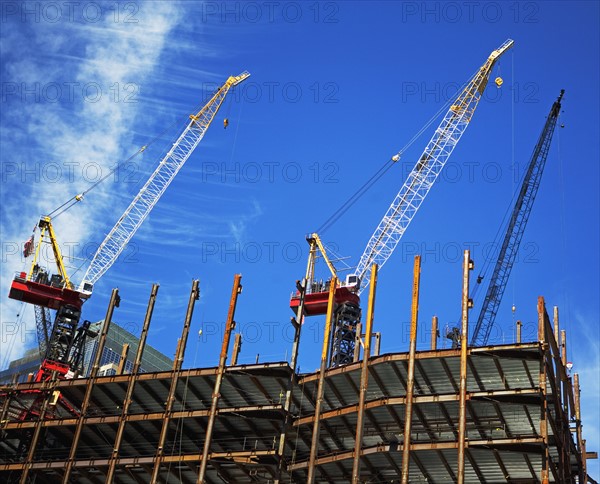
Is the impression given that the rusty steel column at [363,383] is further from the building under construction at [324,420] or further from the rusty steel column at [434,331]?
the rusty steel column at [434,331]

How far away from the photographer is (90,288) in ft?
388

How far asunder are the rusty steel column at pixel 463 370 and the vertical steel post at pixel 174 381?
20.1 m

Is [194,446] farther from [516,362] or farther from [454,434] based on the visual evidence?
[516,362]

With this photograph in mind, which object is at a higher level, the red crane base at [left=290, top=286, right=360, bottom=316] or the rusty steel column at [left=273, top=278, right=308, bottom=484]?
the red crane base at [left=290, top=286, right=360, bottom=316]

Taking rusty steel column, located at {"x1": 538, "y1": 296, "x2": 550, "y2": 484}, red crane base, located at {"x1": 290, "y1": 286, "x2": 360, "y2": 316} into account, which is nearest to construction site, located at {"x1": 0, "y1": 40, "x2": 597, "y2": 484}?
rusty steel column, located at {"x1": 538, "y1": 296, "x2": 550, "y2": 484}

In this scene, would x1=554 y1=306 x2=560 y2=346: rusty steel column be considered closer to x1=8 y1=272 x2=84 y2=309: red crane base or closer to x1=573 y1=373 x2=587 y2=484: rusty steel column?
x1=573 y1=373 x2=587 y2=484: rusty steel column

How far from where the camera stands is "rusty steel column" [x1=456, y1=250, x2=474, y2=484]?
5412 centimetres

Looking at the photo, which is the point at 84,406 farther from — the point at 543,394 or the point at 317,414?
the point at 543,394

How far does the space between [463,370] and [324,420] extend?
1115cm

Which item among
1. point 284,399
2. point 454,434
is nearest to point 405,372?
point 454,434

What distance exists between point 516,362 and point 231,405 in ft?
68.9

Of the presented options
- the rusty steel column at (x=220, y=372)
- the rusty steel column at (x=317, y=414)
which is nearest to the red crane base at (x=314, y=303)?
the rusty steel column at (x=220, y=372)

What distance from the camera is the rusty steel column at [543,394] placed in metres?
54.0

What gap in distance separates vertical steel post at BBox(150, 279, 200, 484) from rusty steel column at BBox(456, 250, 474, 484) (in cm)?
2012
